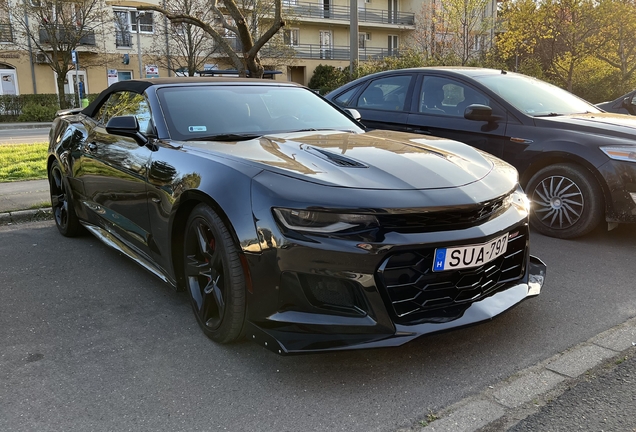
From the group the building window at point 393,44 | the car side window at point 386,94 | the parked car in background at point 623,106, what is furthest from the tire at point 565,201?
the building window at point 393,44

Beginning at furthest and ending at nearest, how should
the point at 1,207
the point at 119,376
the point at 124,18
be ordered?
the point at 124,18, the point at 1,207, the point at 119,376

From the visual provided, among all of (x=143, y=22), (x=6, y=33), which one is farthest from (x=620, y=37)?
(x=6, y=33)

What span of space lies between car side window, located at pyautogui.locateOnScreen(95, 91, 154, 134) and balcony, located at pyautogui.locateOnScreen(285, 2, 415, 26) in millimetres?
36731

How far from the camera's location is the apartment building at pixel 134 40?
31.5 m

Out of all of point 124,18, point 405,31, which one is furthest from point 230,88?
point 405,31

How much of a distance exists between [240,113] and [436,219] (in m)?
1.77

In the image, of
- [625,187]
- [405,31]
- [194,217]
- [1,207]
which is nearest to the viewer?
[194,217]

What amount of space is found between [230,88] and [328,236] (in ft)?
6.49

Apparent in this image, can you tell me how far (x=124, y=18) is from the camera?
3512 cm

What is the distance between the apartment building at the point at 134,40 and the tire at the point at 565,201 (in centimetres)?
2521

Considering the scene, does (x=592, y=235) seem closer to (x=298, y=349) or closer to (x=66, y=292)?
(x=298, y=349)

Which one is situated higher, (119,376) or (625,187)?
(625,187)

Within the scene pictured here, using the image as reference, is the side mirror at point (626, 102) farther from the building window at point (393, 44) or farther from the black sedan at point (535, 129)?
the building window at point (393, 44)

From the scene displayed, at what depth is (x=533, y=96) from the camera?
19.0ft
